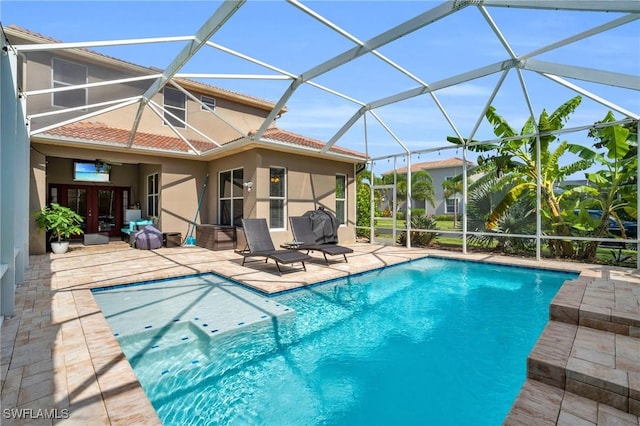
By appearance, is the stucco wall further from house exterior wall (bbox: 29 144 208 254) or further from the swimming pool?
the swimming pool

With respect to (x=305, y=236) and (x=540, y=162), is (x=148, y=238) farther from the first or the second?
(x=540, y=162)

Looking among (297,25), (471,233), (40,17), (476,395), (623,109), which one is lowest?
(476,395)

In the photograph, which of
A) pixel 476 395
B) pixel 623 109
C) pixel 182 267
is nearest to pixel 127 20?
pixel 182 267

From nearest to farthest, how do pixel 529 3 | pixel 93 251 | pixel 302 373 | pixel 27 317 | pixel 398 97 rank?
pixel 302 373 < pixel 27 317 < pixel 529 3 < pixel 398 97 < pixel 93 251

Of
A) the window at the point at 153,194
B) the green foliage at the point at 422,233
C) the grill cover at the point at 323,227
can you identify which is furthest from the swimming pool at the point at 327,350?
the window at the point at 153,194

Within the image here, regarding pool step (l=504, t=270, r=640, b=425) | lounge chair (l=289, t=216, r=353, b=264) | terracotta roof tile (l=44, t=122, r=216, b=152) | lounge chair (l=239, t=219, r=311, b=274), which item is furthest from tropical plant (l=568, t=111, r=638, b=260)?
terracotta roof tile (l=44, t=122, r=216, b=152)

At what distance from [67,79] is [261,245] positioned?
11483 mm

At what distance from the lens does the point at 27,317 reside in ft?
15.6

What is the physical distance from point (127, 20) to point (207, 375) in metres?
7.65

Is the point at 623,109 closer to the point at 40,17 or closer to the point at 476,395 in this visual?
the point at 476,395

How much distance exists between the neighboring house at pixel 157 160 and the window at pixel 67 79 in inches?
1.4

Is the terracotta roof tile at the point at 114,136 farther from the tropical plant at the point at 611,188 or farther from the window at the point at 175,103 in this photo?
the tropical plant at the point at 611,188

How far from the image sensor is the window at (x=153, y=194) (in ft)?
45.9

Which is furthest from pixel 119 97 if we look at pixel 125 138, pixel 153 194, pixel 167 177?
pixel 167 177
